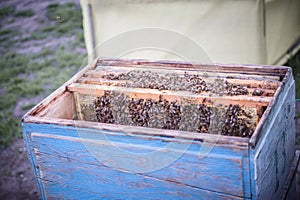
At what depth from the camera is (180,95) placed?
2186 millimetres

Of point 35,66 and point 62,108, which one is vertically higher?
point 62,108

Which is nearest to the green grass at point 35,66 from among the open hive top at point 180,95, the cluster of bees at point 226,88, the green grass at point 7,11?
the green grass at point 7,11

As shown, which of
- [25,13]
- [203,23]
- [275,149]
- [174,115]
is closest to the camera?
[275,149]

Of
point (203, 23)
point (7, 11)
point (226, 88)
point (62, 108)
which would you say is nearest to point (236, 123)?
point (226, 88)

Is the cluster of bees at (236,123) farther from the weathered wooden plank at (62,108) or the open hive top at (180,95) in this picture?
the weathered wooden plank at (62,108)

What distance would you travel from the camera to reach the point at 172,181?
196 centimetres

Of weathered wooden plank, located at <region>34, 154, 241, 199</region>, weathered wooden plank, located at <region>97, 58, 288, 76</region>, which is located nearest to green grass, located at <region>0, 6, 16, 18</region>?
weathered wooden plank, located at <region>97, 58, 288, 76</region>

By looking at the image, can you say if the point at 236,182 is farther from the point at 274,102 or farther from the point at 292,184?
the point at 292,184

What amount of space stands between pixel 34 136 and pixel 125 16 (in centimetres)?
214

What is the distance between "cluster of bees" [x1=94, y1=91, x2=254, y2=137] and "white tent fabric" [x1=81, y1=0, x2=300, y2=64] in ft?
5.74

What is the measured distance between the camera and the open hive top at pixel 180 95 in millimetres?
2109

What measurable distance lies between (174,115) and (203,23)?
1.94 meters

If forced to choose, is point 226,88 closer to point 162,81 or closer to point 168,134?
point 162,81

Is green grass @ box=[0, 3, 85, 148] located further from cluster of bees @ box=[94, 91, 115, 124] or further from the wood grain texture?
the wood grain texture
